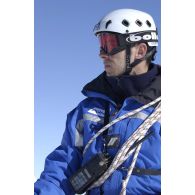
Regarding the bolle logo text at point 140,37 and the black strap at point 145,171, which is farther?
the bolle logo text at point 140,37

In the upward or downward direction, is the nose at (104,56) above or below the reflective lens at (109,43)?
below

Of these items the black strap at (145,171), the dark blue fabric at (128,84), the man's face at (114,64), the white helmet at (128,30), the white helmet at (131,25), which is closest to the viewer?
the black strap at (145,171)

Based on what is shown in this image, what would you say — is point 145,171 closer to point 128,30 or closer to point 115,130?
point 115,130

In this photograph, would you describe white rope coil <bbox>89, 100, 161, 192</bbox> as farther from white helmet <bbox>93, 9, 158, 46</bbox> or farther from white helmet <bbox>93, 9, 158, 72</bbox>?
white helmet <bbox>93, 9, 158, 46</bbox>

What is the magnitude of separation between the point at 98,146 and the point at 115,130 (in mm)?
210

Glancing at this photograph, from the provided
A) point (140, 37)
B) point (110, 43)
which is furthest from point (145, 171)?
point (140, 37)

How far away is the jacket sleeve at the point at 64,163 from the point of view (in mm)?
3457

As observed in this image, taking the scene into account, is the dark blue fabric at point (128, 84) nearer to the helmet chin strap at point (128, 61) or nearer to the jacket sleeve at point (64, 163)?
the helmet chin strap at point (128, 61)

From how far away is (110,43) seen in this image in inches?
160

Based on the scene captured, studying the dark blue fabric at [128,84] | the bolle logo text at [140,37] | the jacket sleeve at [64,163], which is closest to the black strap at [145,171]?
the jacket sleeve at [64,163]

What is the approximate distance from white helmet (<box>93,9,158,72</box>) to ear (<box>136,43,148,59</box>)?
0.04m
